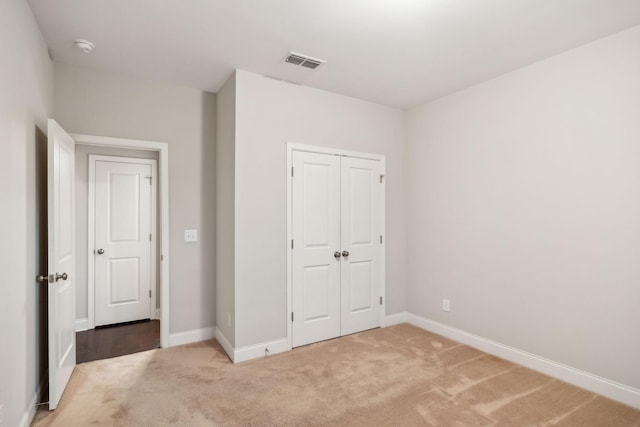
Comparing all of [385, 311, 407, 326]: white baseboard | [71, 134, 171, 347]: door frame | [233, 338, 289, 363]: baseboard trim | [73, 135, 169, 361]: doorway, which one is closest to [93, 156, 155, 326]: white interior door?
[73, 135, 169, 361]: doorway

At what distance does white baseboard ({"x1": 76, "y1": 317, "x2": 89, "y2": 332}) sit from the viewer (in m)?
3.88

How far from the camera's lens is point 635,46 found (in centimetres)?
235

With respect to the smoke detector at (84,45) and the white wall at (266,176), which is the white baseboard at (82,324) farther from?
the smoke detector at (84,45)

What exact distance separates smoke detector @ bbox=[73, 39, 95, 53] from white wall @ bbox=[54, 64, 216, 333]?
1.54ft

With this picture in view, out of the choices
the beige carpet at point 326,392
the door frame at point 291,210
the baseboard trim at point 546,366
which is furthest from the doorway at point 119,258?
the baseboard trim at point 546,366

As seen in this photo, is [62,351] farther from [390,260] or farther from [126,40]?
[390,260]

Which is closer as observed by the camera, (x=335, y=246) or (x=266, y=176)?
(x=266, y=176)

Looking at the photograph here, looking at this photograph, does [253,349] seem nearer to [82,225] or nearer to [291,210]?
[291,210]

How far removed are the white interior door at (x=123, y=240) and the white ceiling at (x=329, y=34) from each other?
1.52 metres

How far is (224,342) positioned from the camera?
10.7ft

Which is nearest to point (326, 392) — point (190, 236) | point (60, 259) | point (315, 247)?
point (315, 247)

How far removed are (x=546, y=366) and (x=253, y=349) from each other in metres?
2.62

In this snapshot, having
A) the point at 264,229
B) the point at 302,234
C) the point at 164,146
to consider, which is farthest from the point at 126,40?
the point at 302,234

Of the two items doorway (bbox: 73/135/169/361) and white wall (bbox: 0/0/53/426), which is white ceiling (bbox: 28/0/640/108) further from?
doorway (bbox: 73/135/169/361)
